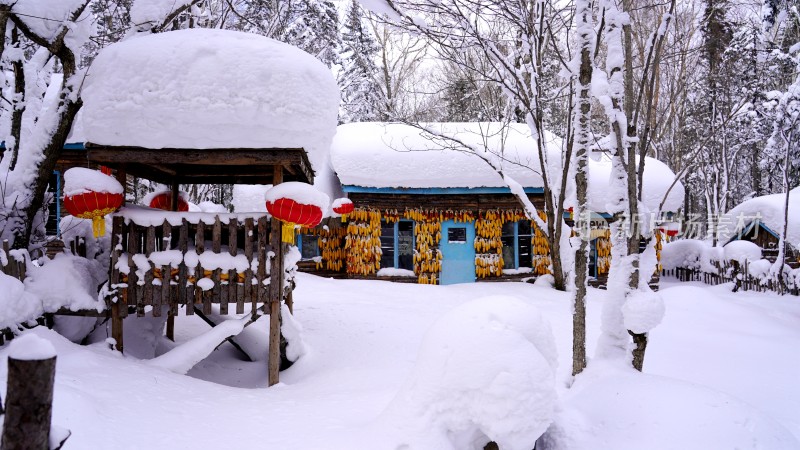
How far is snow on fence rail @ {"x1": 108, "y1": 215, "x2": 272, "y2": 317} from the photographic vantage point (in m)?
5.98

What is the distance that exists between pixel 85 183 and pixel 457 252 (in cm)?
1110

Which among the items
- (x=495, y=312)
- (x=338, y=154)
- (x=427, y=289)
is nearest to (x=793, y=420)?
(x=495, y=312)

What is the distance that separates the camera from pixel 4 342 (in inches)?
187

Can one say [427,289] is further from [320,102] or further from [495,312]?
[495,312]

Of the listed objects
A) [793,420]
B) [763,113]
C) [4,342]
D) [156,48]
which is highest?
[763,113]

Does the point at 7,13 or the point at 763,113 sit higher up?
the point at 763,113

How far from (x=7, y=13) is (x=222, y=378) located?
200 inches

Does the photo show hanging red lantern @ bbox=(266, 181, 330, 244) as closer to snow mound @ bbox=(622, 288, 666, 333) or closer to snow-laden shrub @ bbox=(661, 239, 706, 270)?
snow mound @ bbox=(622, 288, 666, 333)

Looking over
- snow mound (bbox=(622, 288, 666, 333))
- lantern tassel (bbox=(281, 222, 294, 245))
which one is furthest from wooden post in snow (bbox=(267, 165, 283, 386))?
snow mound (bbox=(622, 288, 666, 333))

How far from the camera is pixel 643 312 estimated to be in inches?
193

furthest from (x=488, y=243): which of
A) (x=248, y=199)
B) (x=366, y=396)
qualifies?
(x=366, y=396)

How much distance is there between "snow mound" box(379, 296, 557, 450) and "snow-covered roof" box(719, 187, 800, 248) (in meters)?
20.1

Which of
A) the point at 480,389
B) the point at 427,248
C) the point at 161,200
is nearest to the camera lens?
the point at 480,389

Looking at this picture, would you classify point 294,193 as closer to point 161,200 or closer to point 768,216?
point 161,200
